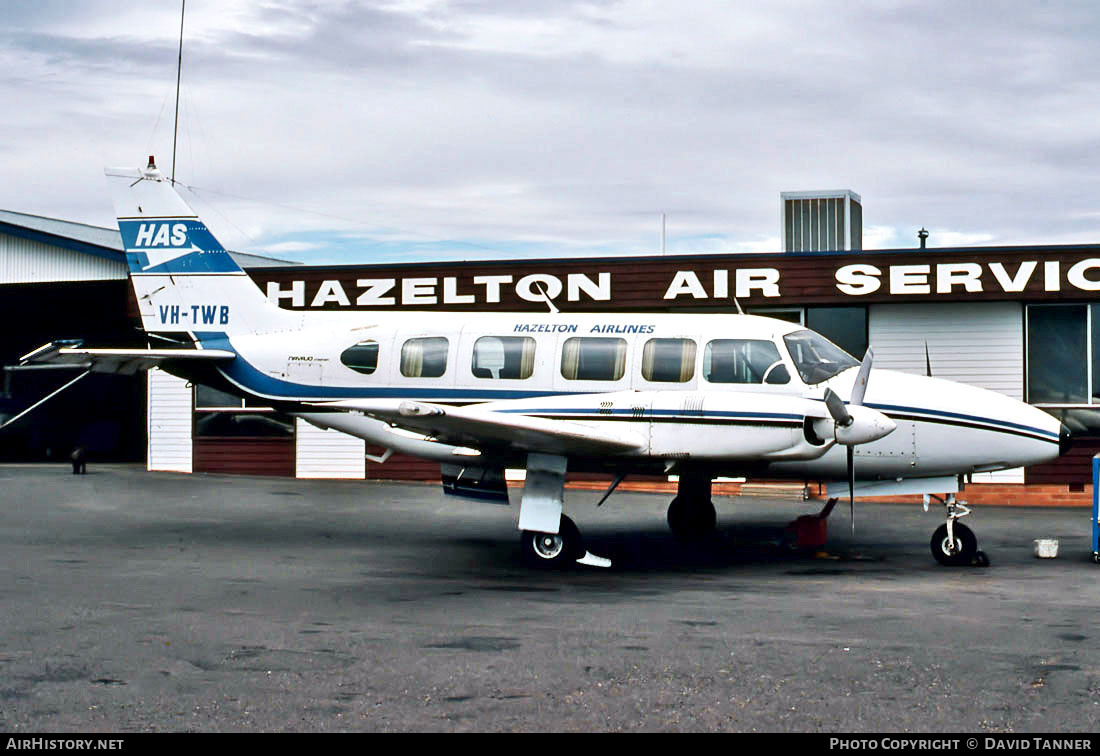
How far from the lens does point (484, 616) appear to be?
418 inches

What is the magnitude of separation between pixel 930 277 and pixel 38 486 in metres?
17.6

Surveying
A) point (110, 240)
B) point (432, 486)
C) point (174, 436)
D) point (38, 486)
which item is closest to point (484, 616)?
point (432, 486)

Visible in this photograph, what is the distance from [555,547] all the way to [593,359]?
97.6 inches

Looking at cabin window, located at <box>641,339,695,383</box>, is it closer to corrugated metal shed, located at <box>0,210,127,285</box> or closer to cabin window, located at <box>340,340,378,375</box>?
cabin window, located at <box>340,340,378,375</box>

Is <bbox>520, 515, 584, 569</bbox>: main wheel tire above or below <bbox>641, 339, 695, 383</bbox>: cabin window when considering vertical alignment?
below

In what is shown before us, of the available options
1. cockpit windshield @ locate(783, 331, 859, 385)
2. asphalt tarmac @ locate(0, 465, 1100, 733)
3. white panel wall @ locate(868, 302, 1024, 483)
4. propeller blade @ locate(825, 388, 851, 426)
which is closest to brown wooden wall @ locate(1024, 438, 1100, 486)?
white panel wall @ locate(868, 302, 1024, 483)

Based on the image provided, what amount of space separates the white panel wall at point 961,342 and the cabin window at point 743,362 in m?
9.31

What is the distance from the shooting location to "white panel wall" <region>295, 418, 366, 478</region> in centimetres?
2548

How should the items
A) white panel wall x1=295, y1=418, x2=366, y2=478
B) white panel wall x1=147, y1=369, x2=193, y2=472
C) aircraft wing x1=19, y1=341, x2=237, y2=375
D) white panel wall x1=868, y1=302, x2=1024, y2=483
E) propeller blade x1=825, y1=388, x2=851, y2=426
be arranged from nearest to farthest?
propeller blade x1=825, y1=388, x2=851, y2=426, aircraft wing x1=19, y1=341, x2=237, y2=375, white panel wall x1=868, y1=302, x2=1024, y2=483, white panel wall x1=295, y1=418, x2=366, y2=478, white panel wall x1=147, y1=369, x2=193, y2=472

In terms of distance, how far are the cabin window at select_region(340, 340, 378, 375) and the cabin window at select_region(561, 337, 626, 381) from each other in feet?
8.52

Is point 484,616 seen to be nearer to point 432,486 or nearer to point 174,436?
point 432,486

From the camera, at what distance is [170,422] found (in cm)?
2653

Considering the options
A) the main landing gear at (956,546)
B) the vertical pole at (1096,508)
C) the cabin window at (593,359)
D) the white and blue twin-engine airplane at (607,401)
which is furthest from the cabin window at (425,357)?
the vertical pole at (1096,508)

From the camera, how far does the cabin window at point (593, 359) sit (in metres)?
14.9
